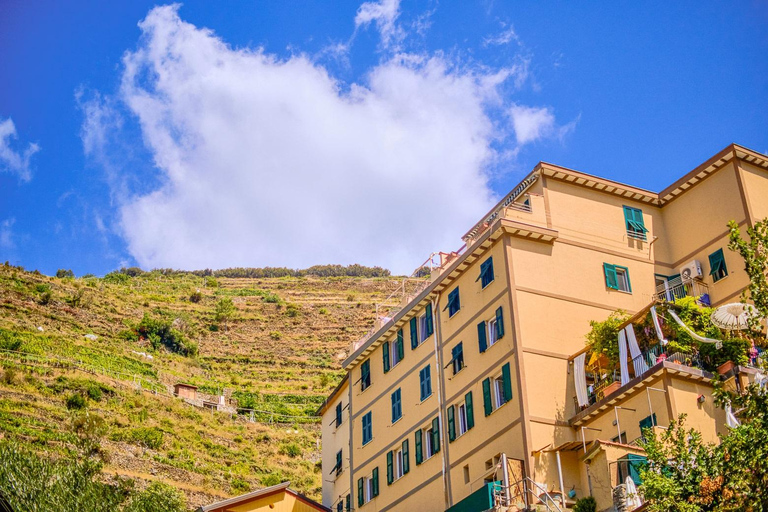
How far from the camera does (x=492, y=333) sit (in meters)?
37.9

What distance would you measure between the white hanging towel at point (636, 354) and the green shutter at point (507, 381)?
170 inches

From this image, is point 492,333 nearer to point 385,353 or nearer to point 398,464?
point 398,464

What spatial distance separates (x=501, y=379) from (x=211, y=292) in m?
137

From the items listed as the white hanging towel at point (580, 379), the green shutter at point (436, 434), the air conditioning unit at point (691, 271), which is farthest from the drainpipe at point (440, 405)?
the air conditioning unit at point (691, 271)

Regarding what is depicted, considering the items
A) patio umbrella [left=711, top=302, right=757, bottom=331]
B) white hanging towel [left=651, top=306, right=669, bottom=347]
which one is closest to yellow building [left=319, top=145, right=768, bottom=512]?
white hanging towel [left=651, top=306, right=669, bottom=347]

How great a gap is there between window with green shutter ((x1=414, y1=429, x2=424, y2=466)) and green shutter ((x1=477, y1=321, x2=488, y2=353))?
5.19m

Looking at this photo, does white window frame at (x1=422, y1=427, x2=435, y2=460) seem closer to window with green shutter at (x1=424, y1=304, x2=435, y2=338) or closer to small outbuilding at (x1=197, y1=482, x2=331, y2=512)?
window with green shutter at (x1=424, y1=304, x2=435, y2=338)

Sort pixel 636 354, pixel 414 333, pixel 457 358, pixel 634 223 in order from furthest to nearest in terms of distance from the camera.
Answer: pixel 414 333, pixel 634 223, pixel 457 358, pixel 636 354

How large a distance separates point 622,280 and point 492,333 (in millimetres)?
6580

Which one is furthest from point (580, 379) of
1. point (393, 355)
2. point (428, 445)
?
point (393, 355)

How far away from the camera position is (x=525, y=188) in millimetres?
41438

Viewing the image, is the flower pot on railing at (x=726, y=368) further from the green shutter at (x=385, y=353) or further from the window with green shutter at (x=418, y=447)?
the green shutter at (x=385, y=353)

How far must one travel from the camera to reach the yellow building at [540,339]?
3331 cm

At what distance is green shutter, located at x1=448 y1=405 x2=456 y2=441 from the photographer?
3853cm
